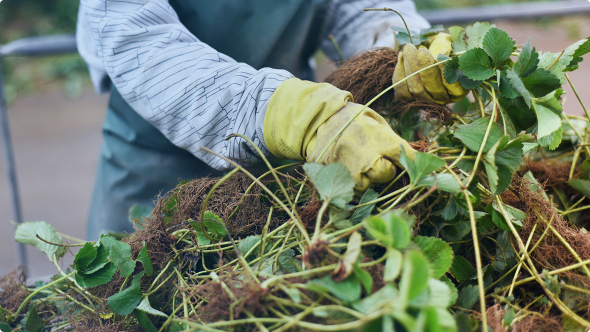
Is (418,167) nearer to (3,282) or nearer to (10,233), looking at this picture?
(3,282)

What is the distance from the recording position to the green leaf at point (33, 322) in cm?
51

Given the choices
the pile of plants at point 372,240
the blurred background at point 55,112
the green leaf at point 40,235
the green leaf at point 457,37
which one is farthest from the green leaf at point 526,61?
the blurred background at point 55,112

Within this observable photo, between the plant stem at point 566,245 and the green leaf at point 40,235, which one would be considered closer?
the plant stem at point 566,245

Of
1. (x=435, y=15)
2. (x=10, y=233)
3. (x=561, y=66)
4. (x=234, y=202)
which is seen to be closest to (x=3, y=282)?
(x=234, y=202)

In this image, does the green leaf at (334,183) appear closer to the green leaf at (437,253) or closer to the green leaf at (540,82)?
the green leaf at (437,253)

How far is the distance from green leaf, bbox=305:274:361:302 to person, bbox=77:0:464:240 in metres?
0.14

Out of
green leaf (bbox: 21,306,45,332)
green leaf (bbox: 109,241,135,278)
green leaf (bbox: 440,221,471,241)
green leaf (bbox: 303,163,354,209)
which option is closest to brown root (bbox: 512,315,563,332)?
green leaf (bbox: 440,221,471,241)

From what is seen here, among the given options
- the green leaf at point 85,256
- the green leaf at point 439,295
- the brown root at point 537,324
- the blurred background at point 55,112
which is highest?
the green leaf at point 439,295

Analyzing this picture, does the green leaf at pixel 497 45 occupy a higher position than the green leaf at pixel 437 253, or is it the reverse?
the green leaf at pixel 497 45

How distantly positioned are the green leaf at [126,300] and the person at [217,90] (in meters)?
0.21

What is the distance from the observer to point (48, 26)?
351cm

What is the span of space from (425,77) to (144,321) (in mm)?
465

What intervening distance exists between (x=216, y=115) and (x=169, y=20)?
0.21m

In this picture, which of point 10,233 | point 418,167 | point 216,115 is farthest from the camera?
point 10,233
